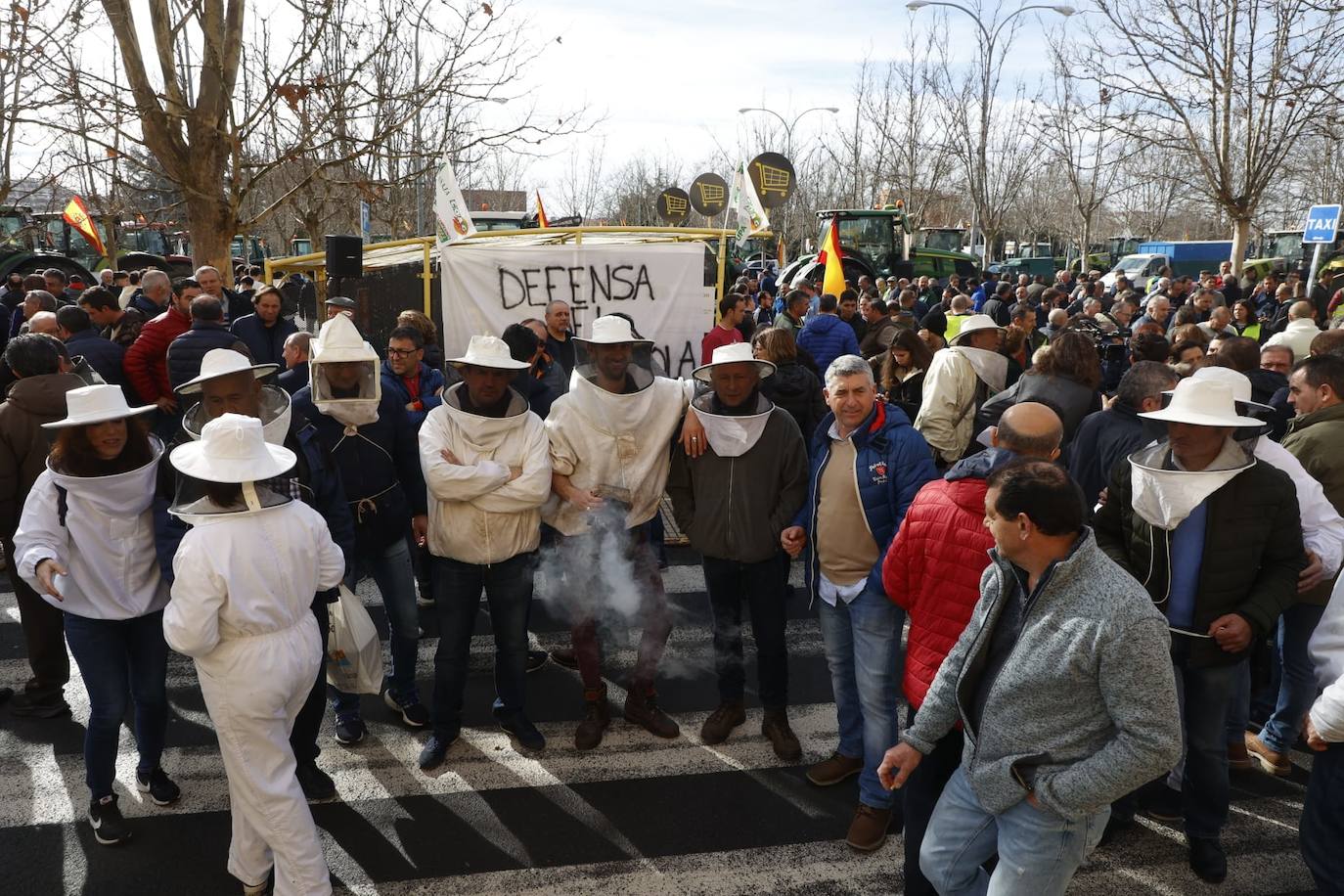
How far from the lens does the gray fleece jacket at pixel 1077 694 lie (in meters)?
2.23

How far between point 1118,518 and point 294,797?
10.6 feet

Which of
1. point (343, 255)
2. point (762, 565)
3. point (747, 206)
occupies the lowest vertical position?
point (762, 565)

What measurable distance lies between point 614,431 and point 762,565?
37.5 inches

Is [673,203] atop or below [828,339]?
atop

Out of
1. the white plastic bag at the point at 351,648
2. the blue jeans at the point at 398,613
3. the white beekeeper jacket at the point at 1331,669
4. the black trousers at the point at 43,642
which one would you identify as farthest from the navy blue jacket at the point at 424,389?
the white beekeeper jacket at the point at 1331,669

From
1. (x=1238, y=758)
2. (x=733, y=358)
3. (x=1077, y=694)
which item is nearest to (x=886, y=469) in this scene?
(x=733, y=358)

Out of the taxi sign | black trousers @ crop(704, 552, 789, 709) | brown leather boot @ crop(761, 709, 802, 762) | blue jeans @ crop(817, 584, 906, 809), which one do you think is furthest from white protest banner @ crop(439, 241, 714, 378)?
the taxi sign

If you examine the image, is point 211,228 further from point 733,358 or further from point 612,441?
point 733,358

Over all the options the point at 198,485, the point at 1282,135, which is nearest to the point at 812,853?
the point at 198,485

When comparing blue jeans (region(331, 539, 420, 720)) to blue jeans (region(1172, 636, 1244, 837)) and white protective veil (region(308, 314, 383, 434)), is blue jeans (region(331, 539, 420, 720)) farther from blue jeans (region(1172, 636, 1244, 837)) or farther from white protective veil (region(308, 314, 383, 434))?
blue jeans (region(1172, 636, 1244, 837))

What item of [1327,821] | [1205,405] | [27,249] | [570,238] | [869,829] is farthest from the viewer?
[27,249]

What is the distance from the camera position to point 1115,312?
36.9 feet

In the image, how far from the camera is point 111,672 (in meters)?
3.76

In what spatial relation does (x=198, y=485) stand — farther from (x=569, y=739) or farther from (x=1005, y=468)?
(x=1005, y=468)
